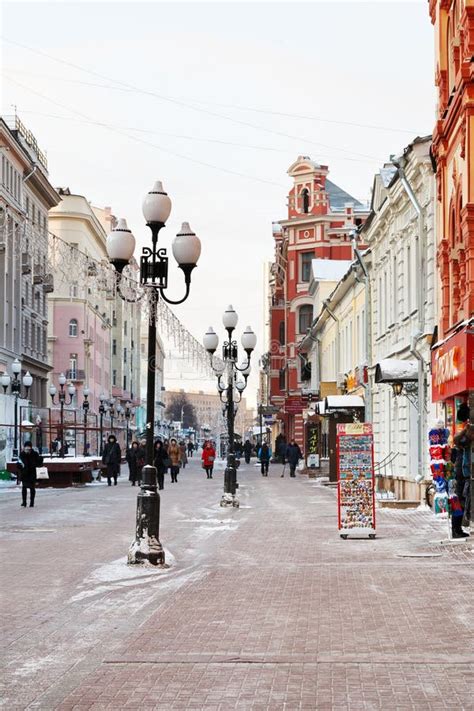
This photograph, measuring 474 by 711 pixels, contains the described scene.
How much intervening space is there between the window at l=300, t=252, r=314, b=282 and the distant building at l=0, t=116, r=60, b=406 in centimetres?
1518

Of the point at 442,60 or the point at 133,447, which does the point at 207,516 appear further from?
the point at 133,447

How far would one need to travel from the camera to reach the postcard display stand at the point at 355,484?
18.2 metres

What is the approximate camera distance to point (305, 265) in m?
75.9

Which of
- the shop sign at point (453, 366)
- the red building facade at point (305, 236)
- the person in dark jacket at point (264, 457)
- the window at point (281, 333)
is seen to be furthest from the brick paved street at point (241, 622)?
the window at point (281, 333)

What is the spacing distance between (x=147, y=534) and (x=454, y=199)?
10.2 metres

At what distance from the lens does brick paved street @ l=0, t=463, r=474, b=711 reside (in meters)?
7.40

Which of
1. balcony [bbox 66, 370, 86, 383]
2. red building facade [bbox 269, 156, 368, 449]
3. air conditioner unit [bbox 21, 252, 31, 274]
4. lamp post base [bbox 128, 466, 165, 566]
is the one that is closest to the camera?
lamp post base [bbox 128, 466, 165, 566]

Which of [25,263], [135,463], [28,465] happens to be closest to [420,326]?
[28,465]

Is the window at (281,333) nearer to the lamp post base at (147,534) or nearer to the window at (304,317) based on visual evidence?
the window at (304,317)

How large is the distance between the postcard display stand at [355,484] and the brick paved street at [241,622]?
48 cm

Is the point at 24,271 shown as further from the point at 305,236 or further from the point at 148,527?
the point at 148,527

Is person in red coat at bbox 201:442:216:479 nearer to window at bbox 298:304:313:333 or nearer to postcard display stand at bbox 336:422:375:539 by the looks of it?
window at bbox 298:304:313:333

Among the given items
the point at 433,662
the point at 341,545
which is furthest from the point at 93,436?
the point at 433,662

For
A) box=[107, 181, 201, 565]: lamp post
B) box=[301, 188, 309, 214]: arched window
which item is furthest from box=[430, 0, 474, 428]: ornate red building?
box=[301, 188, 309, 214]: arched window
